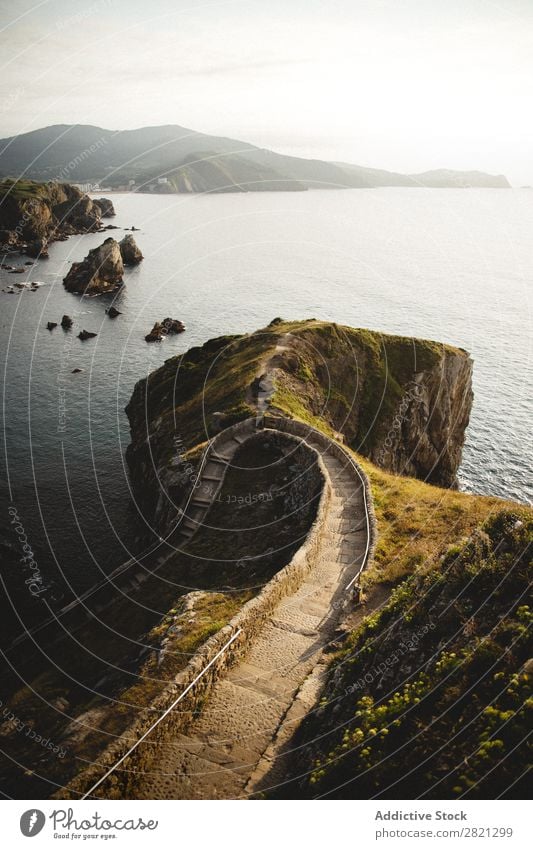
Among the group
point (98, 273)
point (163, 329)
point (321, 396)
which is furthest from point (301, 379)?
point (98, 273)

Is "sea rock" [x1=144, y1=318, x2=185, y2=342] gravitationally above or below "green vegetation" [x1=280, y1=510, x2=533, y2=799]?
above

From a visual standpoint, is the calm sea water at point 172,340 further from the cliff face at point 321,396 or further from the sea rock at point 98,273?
the cliff face at point 321,396

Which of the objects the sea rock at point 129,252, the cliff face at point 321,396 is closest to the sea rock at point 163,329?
the cliff face at point 321,396

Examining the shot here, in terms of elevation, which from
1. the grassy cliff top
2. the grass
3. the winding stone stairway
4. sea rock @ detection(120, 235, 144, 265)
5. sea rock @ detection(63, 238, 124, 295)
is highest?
sea rock @ detection(120, 235, 144, 265)

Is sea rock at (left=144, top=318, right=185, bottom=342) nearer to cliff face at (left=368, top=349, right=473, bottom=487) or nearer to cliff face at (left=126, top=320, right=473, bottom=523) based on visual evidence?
cliff face at (left=126, top=320, right=473, bottom=523)

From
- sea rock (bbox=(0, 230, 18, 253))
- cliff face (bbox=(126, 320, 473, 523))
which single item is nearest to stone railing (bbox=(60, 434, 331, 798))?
cliff face (bbox=(126, 320, 473, 523))

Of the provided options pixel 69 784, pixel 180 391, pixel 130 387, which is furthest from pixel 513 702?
pixel 130 387
